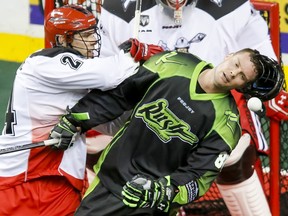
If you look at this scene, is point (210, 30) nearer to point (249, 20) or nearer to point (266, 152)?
point (249, 20)

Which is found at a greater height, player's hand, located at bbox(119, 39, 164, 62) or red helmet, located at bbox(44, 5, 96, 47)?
red helmet, located at bbox(44, 5, 96, 47)

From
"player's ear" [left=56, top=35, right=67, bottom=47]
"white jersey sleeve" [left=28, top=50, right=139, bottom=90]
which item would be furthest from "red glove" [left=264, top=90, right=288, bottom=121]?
"player's ear" [left=56, top=35, right=67, bottom=47]

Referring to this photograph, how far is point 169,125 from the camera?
10.4 ft

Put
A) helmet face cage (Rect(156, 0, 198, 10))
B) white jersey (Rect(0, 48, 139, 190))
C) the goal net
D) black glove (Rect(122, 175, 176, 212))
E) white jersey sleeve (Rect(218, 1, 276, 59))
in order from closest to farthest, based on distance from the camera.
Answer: black glove (Rect(122, 175, 176, 212)) → white jersey (Rect(0, 48, 139, 190)) → helmet face cage (Rect(156, 0, 198, 10)) → white jersey sleeve (Rect(218, 1, 276, 59)) → the goal net

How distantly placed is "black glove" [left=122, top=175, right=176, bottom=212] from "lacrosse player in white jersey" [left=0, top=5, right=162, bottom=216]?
1.05ft

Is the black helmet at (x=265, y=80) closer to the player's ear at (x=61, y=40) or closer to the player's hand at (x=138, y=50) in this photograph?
the player's hand at (x=138, y=50)

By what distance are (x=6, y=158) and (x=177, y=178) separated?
65 centimetres

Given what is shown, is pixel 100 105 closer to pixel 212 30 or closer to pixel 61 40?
pixel 61 40

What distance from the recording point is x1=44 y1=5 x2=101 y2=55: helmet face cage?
3.30 metres

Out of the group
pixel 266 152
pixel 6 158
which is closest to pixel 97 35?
pixel 6 158

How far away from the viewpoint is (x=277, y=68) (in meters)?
3.15

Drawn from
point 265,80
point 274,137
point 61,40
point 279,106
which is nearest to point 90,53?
point 61,40

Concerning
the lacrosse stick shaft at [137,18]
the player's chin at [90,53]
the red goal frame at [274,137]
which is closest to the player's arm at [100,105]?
the player's chin at [90,53]

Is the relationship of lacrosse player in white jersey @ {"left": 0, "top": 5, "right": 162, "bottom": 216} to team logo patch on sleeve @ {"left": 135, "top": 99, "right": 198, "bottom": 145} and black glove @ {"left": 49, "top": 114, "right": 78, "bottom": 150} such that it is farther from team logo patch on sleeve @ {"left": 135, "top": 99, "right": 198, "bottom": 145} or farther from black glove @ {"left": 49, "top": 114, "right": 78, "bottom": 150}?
team logo patch on sleeve @ {"left": 135, "top": 99, "right": 198, "bottom": 145}
